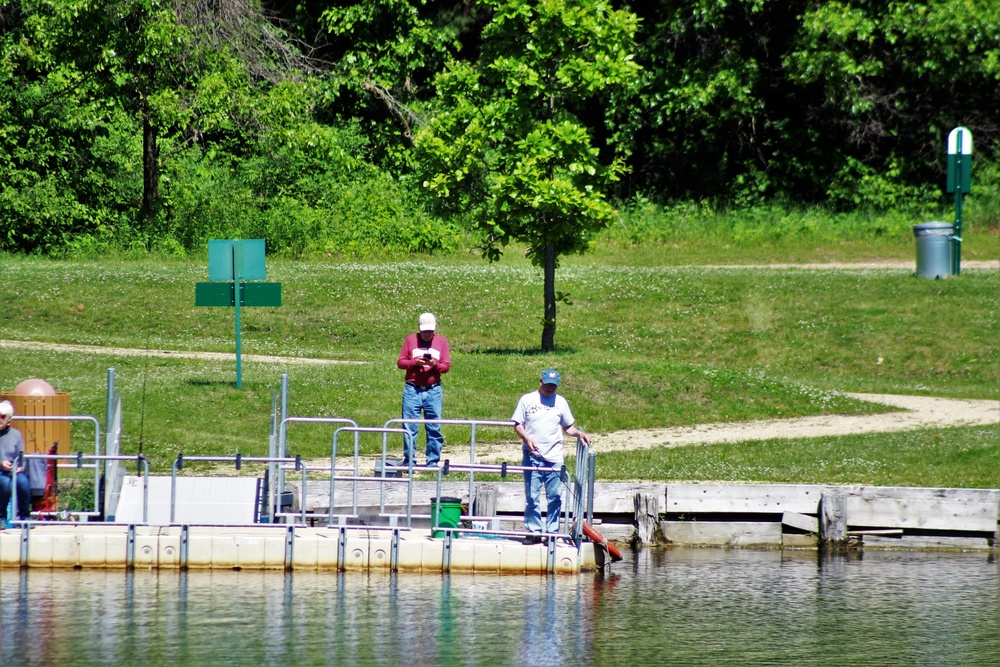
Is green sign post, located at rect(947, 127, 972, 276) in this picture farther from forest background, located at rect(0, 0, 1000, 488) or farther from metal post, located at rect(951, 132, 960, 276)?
forest background, located at rect(0, 0, 1000, 488)

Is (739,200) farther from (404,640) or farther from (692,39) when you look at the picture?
(404,640)

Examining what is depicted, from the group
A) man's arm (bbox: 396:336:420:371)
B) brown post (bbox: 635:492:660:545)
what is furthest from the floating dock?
man's arm (bbox: 396:336:420:371)

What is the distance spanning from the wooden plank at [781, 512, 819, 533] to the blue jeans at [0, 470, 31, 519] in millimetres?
7999

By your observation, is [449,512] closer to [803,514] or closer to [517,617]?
[517,617]

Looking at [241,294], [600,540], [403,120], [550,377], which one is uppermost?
[403,120]

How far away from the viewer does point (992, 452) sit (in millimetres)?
18562

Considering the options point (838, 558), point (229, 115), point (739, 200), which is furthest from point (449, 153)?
point (739, 200)

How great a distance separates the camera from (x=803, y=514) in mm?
15648

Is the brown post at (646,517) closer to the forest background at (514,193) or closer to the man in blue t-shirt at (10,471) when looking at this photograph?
the forest background at (514,193)

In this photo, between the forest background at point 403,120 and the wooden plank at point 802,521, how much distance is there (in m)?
9.69

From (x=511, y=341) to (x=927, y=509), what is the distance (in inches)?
475

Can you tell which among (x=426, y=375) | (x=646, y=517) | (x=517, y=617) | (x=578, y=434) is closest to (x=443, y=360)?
(x=426, y=375)

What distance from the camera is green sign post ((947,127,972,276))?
3091cm

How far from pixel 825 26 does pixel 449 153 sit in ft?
61.0
